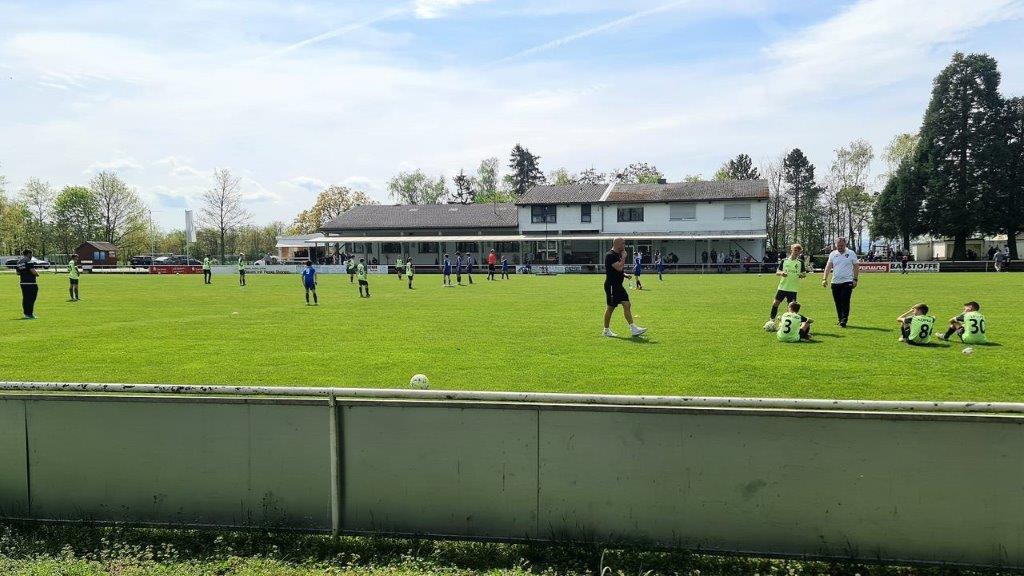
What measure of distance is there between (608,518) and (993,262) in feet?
162

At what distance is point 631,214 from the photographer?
55250 mm

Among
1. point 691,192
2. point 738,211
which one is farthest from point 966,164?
point 691,192

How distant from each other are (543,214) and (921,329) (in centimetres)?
4788

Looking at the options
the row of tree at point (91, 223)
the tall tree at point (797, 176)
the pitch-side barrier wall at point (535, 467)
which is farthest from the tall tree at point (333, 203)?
the pitch-side barrier wall at point (535, 467)

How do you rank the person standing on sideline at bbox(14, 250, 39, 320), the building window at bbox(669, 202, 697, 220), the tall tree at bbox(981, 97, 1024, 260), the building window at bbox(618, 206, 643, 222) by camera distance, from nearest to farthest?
the person standing on sideline at bbox(14, 250, 39, 320) < the tall tree at bbox(981, 97, 1024, 260) < the building window at bbox(669, 202, 697, 220) < the building window at bbox(618, 206, 643, 222)

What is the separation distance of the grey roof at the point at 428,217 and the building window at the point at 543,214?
2576 mm

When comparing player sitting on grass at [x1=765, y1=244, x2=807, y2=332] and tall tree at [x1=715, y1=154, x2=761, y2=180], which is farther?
tall tree at [x1=715, y1=154, x2=761, y2=180]

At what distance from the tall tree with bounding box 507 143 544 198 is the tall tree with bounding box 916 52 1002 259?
2263 inches

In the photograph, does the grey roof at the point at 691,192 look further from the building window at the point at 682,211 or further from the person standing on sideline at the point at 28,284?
the person standing on sideline at the point at 28,284

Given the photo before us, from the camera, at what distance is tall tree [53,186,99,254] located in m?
78.9

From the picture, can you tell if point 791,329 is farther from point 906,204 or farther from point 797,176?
point 797,176

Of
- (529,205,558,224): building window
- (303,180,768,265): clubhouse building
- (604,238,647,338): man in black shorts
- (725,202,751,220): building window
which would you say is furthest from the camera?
(529,205,558,224): building window

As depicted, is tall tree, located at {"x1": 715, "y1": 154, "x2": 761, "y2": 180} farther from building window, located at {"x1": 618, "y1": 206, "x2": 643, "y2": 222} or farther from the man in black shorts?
the man in black shorts

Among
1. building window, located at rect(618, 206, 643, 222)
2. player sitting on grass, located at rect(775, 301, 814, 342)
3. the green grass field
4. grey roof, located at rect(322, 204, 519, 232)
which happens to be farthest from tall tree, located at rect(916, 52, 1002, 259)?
player sitting on grass, located at rect(775, 301, 814, 342)
